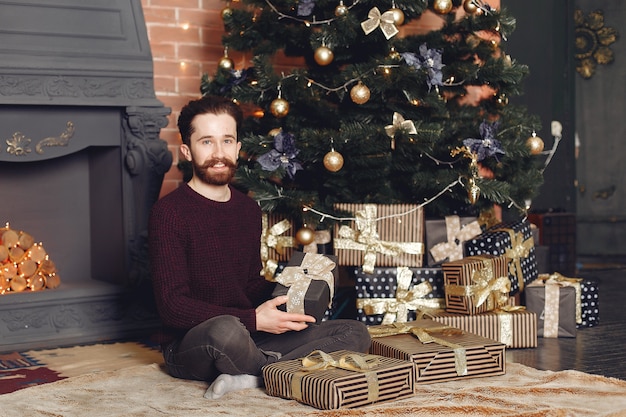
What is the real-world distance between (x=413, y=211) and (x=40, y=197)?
1.79 meters

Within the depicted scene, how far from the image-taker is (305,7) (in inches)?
161

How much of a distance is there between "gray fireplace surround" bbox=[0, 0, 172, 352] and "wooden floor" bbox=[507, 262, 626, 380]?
1.77 meters

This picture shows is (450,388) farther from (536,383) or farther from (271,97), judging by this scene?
(271,97)

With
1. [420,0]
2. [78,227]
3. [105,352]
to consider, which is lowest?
[105,352]

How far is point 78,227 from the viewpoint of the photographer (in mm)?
4504

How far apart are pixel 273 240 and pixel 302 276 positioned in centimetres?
102

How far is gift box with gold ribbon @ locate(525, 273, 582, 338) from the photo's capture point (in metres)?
4.14

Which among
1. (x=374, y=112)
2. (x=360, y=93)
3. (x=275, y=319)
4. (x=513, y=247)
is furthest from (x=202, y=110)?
(x=513, y=247)

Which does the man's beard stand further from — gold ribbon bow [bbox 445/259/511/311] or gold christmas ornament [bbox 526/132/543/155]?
gold christmas ornament [bbox 526/132/543/155]

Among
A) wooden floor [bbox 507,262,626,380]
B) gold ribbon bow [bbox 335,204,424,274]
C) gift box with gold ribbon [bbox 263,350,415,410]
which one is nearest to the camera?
gift box with gold ribbon [bbox 263,350,415,410]

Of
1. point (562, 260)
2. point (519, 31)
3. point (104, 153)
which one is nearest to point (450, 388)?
point (104, 153)

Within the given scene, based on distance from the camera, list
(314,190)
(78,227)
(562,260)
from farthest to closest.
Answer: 1. (562,260)
2. (78,227)
3. (314,190)

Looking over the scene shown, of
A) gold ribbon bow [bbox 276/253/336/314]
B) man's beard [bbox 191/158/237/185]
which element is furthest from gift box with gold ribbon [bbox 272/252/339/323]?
man's beard [bbox 191/158/237/185]

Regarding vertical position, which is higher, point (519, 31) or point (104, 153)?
point (519, 31)
